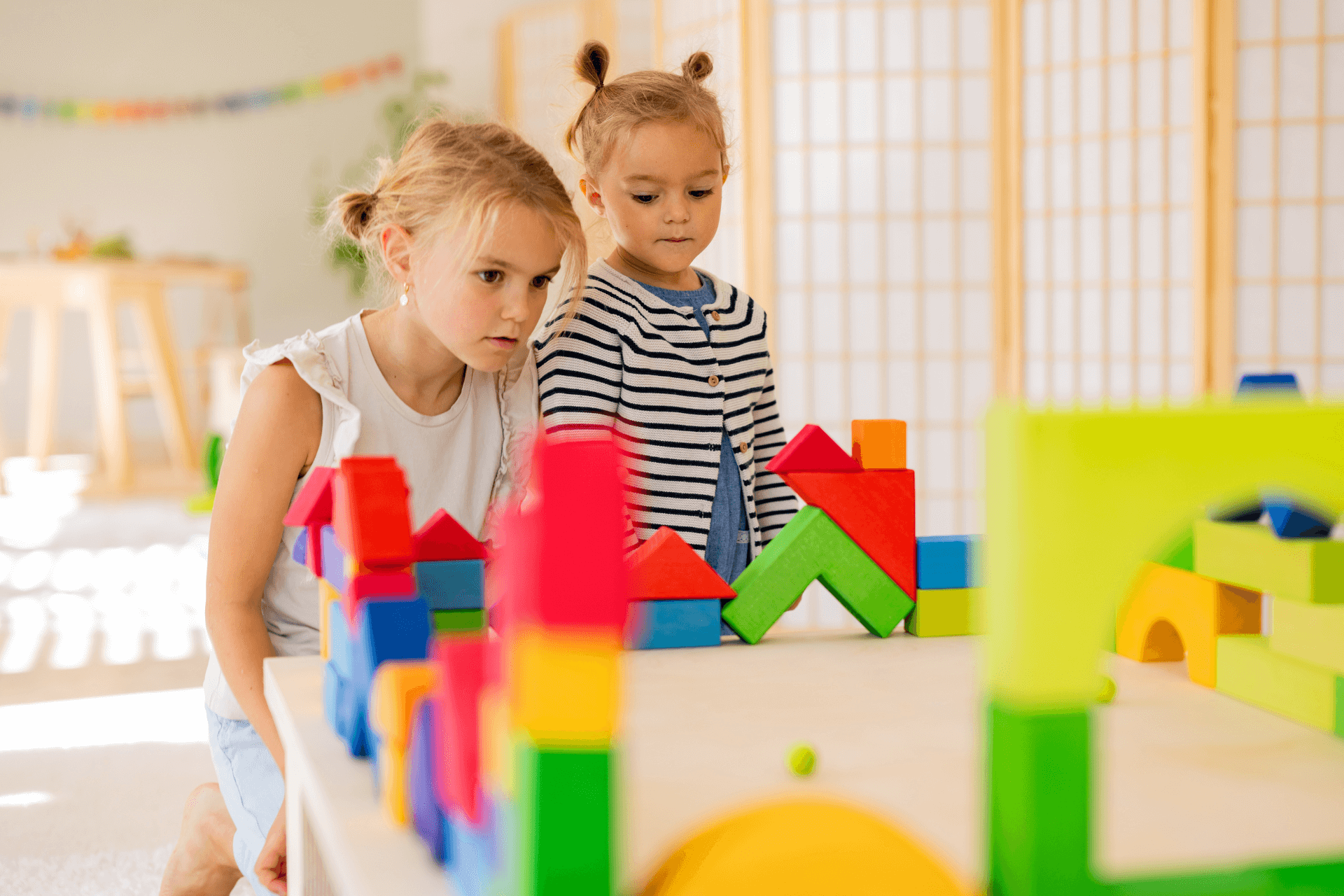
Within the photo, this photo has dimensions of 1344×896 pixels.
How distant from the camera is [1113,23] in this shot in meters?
2.53

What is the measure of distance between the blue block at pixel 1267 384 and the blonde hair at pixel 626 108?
2.26 ft

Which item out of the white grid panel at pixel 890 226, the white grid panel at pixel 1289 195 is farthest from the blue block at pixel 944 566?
the white grid panel at pixel 1289 195

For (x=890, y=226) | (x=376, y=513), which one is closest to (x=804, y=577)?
(x=376, y=513)

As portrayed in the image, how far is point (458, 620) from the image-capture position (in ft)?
2.31

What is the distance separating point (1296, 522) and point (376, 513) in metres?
0.50

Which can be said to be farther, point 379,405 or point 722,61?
point 722,61

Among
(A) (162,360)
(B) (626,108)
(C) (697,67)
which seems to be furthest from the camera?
(A) (162,360)

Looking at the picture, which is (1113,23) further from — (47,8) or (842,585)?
(47,8)

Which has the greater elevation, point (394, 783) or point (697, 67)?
point (697, 67)

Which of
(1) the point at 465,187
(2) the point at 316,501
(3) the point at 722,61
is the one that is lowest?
(2) the point at 316,501

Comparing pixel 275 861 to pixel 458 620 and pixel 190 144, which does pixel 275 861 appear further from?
pixel 190 144

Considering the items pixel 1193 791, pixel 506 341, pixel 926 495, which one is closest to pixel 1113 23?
pixel 926 495

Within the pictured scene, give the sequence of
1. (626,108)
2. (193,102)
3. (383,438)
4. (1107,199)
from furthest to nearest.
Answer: (193,102)
(1107,199)
(626,108)
(383,438)

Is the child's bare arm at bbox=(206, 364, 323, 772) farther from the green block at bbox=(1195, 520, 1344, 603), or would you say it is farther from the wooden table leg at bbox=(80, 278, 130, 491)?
the wooden table leg at bbox=(80, 278, 130, 491)
